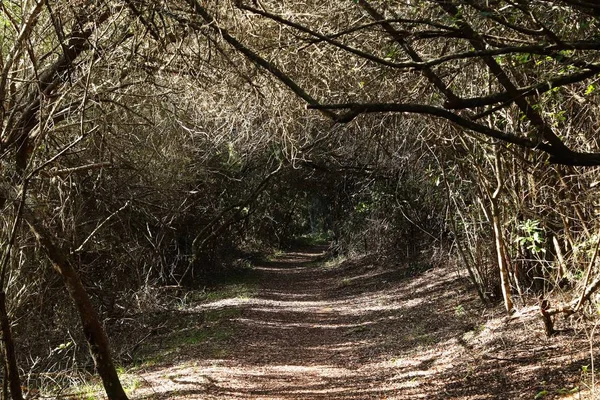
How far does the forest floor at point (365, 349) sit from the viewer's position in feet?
25.2

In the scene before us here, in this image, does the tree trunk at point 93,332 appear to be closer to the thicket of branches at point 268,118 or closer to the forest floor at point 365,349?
the thicket of branches at point 268,118

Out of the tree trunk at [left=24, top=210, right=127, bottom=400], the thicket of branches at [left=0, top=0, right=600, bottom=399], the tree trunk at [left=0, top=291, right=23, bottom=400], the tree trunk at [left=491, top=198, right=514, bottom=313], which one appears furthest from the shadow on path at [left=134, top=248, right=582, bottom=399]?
the tree trunk at [left=0, top=291, right=23, bottom=400]

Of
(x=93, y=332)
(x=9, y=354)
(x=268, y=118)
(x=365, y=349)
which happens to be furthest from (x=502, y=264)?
(x=9, y=354)

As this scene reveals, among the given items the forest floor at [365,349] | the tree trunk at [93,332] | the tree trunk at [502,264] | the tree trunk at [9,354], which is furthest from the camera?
the tree trunk at [502,264]

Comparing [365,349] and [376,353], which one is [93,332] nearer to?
[376,353]

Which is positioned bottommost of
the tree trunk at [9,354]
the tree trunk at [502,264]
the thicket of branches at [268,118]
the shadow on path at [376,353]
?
the shadow on path at [376,353]

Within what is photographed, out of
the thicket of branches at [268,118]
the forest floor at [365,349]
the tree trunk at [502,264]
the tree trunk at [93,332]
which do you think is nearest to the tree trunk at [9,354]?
the thicket of branches at [268,118]

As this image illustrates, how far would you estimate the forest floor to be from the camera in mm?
7691

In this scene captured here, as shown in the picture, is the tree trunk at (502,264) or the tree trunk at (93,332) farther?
the tree trunk at (502,264)

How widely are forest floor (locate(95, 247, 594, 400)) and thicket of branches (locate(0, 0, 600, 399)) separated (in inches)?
28.2

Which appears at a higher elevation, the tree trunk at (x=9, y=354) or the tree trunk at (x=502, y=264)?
the tree trunk at (x=9, y=354)

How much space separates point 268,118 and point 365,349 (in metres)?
4.16

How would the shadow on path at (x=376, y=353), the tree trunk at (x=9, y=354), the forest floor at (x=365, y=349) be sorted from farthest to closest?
the shadow on path at (x=376, y=353) → the forest floor at (x=365, y=349) → the tree trunk at (x=9, y=354)

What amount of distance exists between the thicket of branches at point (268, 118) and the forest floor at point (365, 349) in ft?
2.35
